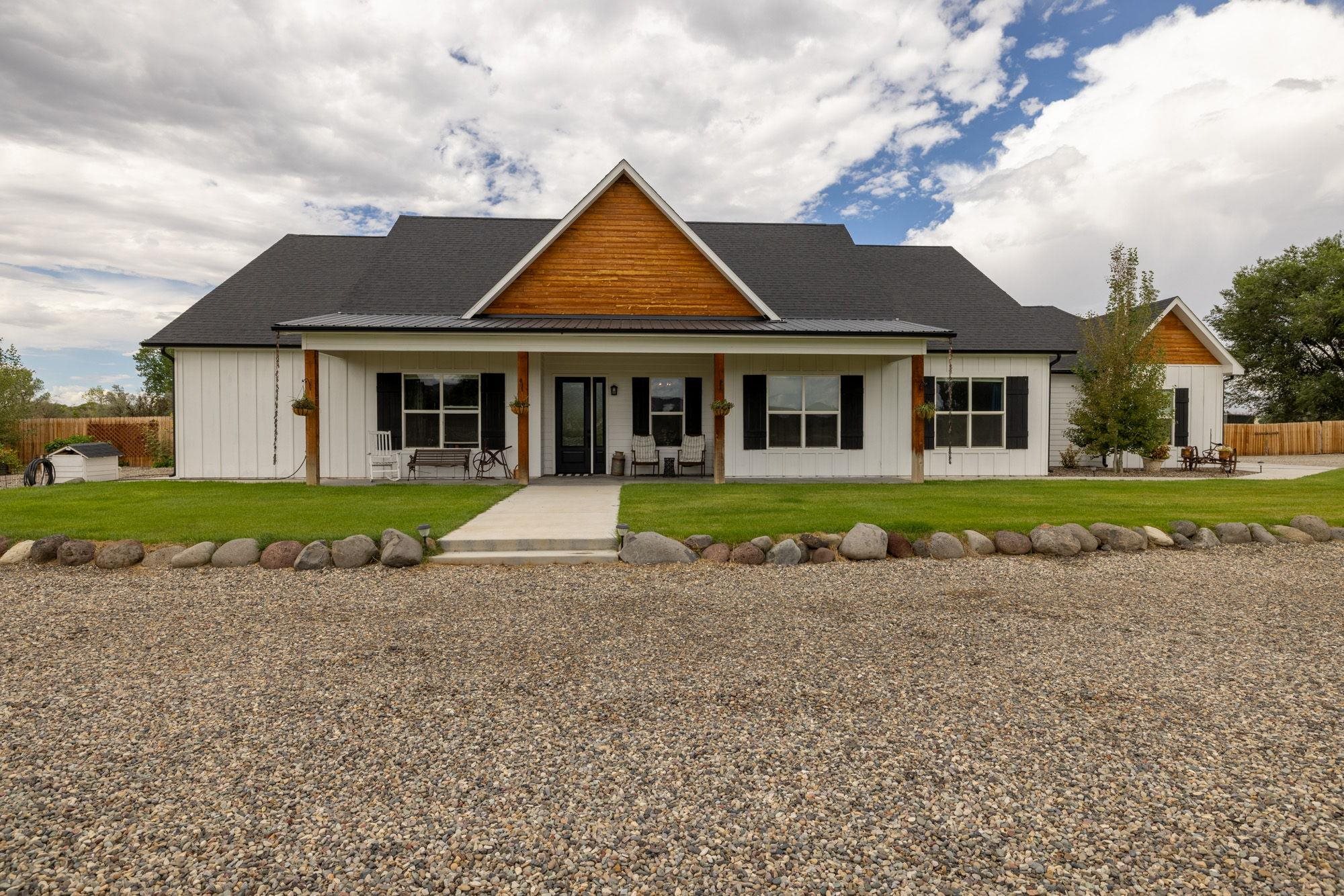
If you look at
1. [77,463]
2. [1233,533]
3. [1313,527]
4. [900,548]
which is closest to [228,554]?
[900,548]

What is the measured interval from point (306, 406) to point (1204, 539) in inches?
529

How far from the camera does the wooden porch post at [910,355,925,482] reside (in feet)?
40.3

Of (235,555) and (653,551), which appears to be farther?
(653,551)

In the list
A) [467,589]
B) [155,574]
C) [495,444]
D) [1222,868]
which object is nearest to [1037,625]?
[1222,868]

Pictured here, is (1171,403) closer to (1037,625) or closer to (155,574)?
(1037,625)

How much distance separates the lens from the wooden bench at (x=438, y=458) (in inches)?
513

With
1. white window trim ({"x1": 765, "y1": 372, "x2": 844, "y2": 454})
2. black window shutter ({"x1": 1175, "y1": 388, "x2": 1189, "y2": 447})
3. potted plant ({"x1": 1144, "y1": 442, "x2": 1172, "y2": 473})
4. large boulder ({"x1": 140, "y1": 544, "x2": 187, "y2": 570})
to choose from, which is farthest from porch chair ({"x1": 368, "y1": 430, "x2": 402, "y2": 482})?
black window shutter ({"x1": 1175, "y1": 388, "x2": 1189, "y2": 447})

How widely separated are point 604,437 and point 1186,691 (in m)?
11.3

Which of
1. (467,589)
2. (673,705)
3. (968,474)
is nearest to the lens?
(673,705)

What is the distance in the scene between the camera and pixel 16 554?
6.88 m

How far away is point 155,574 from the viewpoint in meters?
6.50

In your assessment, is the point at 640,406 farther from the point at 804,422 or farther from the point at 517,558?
the point at 517,558

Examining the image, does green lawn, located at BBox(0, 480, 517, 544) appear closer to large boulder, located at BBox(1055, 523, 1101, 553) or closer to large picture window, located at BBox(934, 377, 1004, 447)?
large boulder, located at BBox(1055, 523, 1101, 553)

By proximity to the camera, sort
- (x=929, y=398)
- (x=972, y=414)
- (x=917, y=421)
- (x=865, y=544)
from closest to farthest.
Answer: (x=865, y=544) → (x=917, y=421) → (x=929, y=398) → (x=972, y=414)
